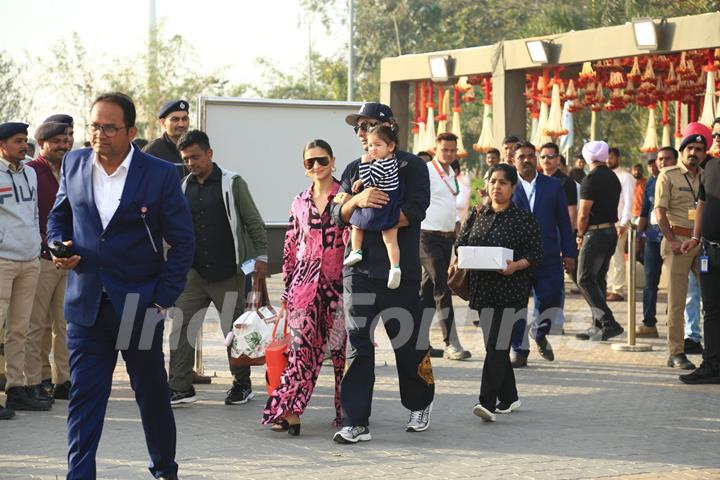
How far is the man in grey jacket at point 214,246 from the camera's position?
985cm

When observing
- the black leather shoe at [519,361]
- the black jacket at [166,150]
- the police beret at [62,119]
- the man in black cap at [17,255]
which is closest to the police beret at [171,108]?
the black jacket at [166,150]

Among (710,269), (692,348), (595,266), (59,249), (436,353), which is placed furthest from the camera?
(595,266)

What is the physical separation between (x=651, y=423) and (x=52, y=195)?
464cm

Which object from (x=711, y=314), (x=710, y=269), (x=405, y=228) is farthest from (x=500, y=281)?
(x=711, y=314)

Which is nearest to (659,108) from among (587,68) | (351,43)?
(587,68)

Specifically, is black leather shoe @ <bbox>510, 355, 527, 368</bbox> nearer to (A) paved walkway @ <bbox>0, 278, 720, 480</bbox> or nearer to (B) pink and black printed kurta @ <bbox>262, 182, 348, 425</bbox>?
(A) paved walkway @ <bbox>0, 278, 720, 480</bbox>

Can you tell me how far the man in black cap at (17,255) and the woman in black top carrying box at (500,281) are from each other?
10.2 ft

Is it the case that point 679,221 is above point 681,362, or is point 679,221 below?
above

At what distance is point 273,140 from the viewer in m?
13.4

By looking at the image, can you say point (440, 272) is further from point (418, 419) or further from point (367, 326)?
point (367, 326)

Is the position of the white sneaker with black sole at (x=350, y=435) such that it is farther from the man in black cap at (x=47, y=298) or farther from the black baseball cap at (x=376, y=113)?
the man in black cap at (x=47, y=298)

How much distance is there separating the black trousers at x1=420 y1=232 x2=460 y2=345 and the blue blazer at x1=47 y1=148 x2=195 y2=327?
5.87 meters

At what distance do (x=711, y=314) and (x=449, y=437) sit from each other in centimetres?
344

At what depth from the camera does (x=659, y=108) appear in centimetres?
3250
